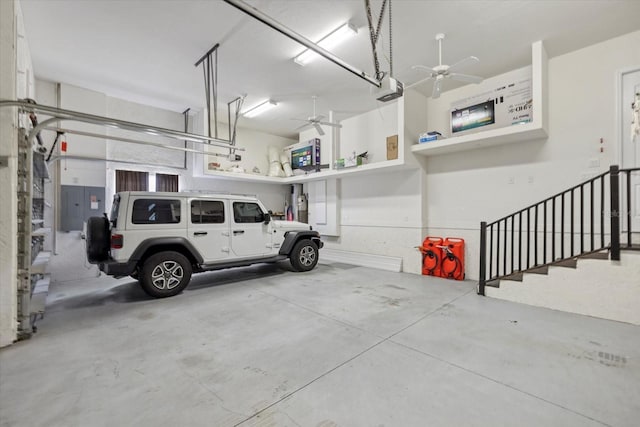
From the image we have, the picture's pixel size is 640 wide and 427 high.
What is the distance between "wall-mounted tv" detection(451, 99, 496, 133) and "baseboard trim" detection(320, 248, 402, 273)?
314cm

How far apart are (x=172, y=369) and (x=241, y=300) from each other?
179cm

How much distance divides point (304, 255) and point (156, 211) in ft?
9.95

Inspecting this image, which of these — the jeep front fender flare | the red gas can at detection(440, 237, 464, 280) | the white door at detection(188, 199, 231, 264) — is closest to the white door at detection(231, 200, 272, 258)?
the white door at detection(188, 199, 231, 264)

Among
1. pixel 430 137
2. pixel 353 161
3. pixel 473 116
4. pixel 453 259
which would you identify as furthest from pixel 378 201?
pixel 473 116

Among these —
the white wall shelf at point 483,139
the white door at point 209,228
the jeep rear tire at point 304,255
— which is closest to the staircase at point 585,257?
the white wall shelf at point 483,139

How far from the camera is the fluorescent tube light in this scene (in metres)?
6.39

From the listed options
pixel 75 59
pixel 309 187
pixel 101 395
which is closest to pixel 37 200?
pixel 75 59

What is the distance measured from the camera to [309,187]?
848 centimetres

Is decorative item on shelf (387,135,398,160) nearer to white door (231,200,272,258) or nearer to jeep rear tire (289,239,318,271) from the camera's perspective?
jeep rear tire (289,239,318,271)

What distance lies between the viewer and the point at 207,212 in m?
4.66

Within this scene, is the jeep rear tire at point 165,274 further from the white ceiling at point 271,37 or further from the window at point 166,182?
the window at point 166,182

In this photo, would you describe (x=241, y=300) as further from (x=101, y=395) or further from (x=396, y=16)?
(x=396, y=16)

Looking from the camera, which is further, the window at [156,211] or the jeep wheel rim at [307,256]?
the jeep wheel rim at [307,256]

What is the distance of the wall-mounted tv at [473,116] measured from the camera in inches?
195
